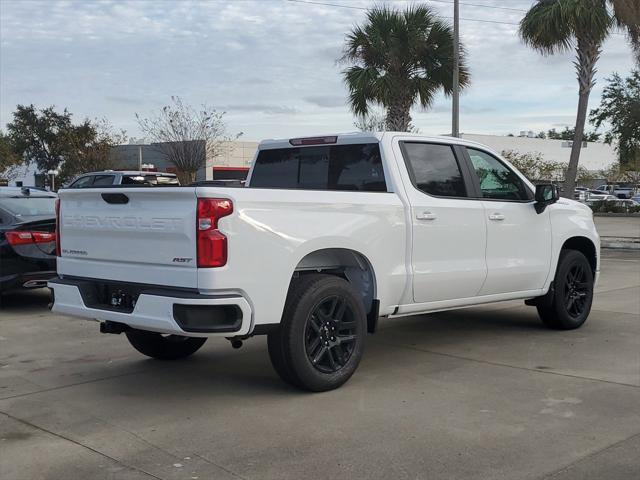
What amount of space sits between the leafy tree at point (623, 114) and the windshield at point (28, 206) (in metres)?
32.4

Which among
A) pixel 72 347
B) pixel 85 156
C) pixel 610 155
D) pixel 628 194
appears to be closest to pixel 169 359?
pixel 72 347

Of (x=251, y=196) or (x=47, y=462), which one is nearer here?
(x=47, y=462)

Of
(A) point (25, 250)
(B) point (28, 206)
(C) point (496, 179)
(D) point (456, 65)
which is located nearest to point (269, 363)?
(C) point (496, 179)

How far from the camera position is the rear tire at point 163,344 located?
665 centimetres

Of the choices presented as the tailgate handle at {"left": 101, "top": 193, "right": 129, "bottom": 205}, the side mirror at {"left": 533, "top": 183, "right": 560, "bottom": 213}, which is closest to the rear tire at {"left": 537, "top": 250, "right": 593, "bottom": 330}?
the side mirror at {"left": 533, "top": 183, "right": 560, "bottom": 213}

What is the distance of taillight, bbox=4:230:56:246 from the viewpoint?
9391mm

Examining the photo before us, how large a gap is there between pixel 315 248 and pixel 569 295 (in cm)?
387

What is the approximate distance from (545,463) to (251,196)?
8.27 feet

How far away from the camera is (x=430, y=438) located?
4652 mm

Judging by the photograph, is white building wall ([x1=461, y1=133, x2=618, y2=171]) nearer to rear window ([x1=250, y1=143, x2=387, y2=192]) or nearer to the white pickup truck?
the white pickup truck

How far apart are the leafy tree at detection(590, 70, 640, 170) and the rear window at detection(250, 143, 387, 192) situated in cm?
3331

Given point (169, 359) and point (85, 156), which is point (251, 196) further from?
point (85, 156)

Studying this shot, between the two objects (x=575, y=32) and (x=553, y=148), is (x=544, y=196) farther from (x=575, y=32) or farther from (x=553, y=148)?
(x=553, y=148)

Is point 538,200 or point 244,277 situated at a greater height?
point 538,200
